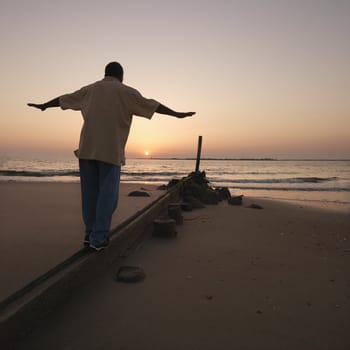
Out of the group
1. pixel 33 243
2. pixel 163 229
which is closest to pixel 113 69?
pixel 33 243

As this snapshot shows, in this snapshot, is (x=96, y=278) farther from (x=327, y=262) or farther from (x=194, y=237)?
(x=327, y=262)

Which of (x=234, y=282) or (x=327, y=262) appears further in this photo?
(x=327, y=262)

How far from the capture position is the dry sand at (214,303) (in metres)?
2.10

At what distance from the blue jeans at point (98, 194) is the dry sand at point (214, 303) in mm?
510

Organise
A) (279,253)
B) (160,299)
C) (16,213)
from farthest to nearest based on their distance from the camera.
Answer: (16,213) < (279,253) < (160,299)

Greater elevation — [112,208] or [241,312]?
[112,208]

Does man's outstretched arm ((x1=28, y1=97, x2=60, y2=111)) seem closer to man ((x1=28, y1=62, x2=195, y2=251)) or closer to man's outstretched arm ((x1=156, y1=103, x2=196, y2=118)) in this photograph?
man ((x1=28, y1=62, x2=195, y2=251))

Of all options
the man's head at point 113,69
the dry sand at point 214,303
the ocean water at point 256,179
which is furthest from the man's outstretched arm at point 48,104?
the ocean water at point 256,179

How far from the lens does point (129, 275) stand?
3.10 meters

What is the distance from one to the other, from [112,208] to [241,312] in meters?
1.50

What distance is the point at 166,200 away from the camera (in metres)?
7.36

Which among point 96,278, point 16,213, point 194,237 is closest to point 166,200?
point 194,237

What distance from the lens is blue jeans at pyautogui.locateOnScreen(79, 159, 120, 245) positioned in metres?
2.91

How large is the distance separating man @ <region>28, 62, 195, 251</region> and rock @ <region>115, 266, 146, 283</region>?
0.36m
